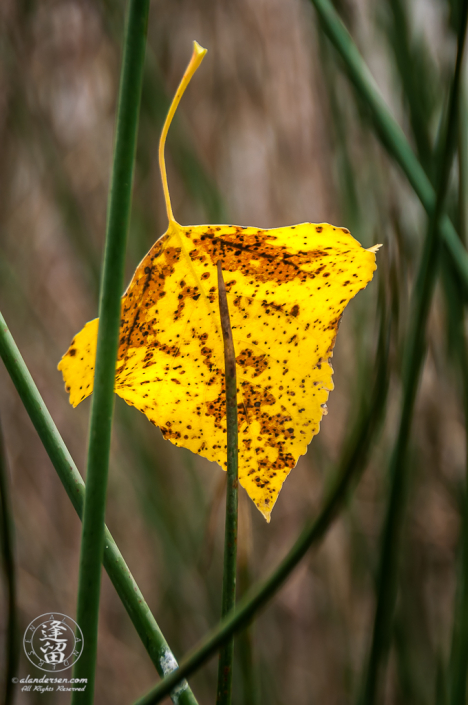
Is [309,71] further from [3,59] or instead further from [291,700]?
[291,700]

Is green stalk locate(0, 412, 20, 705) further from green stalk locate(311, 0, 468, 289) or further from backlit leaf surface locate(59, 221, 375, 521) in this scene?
green stalk locate(311, 0, 468, 289)

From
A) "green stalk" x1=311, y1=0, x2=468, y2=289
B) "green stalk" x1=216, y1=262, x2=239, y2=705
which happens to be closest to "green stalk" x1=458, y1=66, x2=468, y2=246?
"green stalk" x1=311, y1=0, x2=468, y2=289

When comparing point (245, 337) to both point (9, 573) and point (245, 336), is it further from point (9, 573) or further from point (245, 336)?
point (9, 573)

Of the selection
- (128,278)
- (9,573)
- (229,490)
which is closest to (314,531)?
(229,490)

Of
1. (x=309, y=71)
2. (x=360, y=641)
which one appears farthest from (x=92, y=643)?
(x=309, y=71)

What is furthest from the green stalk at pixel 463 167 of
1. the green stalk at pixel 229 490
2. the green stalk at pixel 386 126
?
the green stalk at pixel 229 490

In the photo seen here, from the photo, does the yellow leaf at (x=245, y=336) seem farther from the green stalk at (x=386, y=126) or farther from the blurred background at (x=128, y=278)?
the blurred background at (x=128, y=278)
